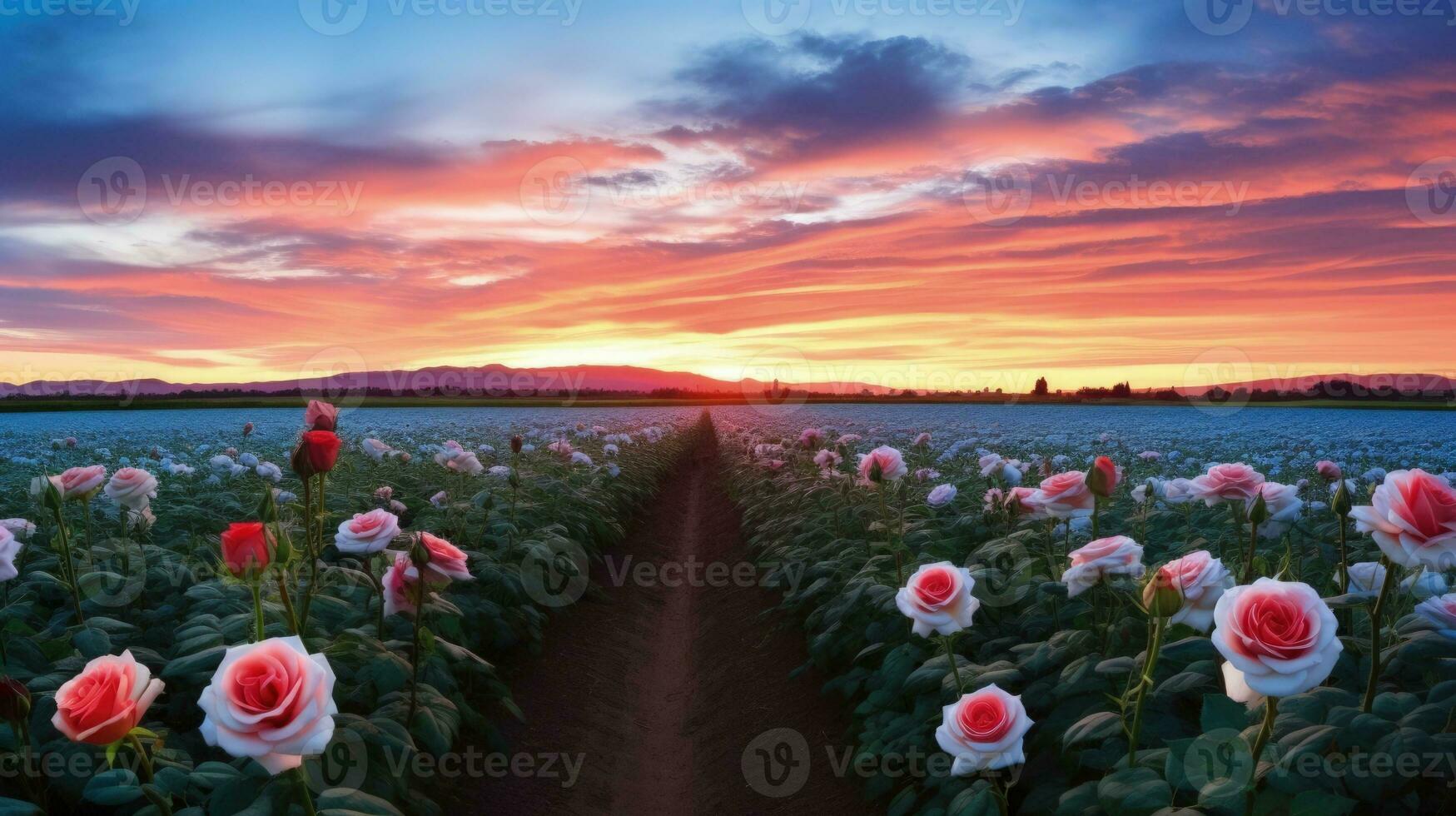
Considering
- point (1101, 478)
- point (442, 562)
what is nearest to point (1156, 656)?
point (1101, 478)

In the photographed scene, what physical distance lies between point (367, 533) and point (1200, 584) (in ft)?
8.57

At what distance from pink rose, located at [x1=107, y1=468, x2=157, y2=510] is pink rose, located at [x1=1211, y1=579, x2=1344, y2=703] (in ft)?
13.7

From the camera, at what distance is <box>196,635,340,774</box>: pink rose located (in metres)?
1.70

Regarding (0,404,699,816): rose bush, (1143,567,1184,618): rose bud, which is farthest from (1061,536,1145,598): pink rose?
(0,404,699,816): rose bush

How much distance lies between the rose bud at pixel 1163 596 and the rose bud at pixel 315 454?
2.37 m

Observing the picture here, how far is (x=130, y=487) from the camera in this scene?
12.4ft

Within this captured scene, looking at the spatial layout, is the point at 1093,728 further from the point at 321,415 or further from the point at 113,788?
the point at 321,415

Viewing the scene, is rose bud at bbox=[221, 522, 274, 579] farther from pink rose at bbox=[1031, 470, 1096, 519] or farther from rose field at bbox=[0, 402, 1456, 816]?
pink rose at bbox=[1031, 470, 1096, 519]

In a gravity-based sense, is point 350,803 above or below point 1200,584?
below

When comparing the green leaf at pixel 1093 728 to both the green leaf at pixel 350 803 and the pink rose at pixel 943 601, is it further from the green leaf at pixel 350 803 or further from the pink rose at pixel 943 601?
the green leaf at pixel 350 803

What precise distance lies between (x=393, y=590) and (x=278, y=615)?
0.53m

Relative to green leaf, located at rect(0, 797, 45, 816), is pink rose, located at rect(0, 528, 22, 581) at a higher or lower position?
higher

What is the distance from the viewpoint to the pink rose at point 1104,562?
2.52 m

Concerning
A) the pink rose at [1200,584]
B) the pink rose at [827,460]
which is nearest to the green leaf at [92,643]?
the pink rose at [1200,584]
